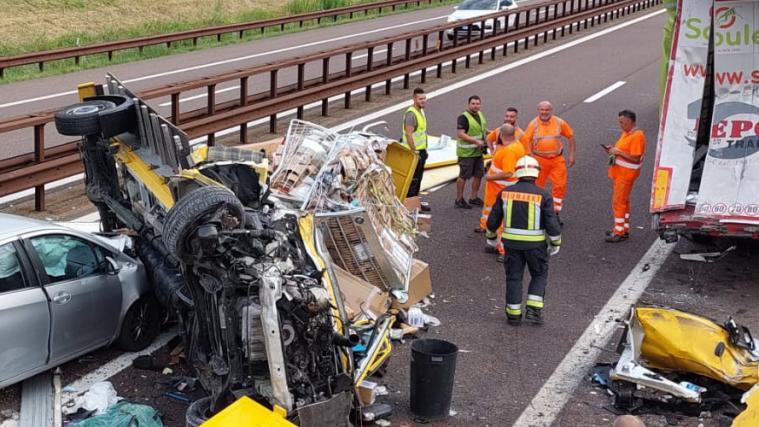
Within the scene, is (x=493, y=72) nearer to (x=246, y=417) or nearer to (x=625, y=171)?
(x=625, y=171)

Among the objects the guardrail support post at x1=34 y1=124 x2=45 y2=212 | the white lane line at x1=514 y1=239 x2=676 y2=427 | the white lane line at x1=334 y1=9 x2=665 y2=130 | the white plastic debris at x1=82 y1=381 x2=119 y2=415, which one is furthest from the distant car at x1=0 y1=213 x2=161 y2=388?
the white lane line at x1=334 y1=9 x2=665 y2=130

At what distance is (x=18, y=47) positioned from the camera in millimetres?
28391

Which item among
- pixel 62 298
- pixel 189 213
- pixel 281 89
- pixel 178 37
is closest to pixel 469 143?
pixel 281 89

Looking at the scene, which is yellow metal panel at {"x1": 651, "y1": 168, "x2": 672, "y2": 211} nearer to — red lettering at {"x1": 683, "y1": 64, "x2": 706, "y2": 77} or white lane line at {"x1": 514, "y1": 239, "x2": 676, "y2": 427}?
white lane line at {"x1": 514, "y1": 239, "x2": 676, "y2": 427}

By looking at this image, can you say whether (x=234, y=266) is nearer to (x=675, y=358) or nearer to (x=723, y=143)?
(x=675, y=358)

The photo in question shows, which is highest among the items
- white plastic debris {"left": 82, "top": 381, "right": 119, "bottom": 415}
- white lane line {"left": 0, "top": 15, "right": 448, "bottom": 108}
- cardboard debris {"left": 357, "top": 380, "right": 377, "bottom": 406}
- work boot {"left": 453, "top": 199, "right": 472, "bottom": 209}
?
cardboard debris {"left": 357, "top": 380, "right": 377, "bottom": 406}

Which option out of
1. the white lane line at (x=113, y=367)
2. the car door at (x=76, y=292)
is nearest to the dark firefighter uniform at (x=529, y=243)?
the white lane line at (x=113, y=367)

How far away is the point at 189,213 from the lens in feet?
20.9

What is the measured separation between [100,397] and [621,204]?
22.3 feet

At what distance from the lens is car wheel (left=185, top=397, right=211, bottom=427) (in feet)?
21.1

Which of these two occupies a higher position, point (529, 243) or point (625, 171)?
point (529, 243)

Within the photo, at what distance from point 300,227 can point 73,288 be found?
5.94 ft

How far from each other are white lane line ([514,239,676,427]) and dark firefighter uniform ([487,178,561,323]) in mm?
606

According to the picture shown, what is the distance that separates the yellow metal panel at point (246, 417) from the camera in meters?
5.77
